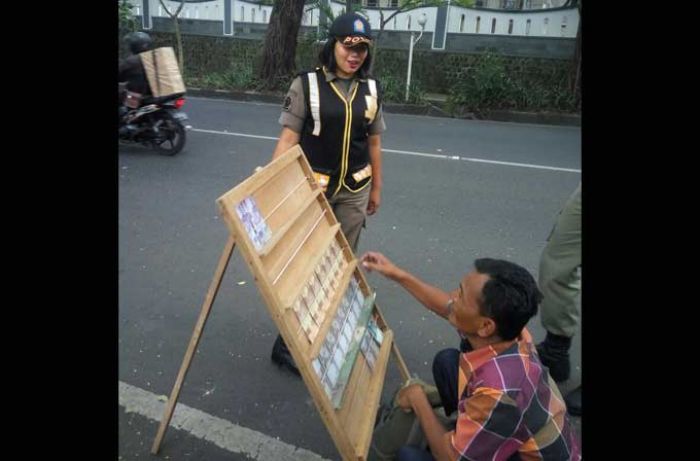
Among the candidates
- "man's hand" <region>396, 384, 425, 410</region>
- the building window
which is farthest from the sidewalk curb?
"man's hand" <region>396, 384, 425, 410</region>

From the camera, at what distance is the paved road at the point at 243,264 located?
242cm

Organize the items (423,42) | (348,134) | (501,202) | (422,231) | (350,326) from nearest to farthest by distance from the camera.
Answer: (350,326) → (348,134) → (422,231) → (501,202) → (423,42)

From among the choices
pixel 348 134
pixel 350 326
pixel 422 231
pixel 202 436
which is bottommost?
pixel 202 436

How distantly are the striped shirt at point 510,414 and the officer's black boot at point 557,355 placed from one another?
1.16m

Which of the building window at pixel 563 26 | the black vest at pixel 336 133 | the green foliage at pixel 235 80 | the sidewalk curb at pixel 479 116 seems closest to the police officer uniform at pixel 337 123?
the black vest at pixel 336 133

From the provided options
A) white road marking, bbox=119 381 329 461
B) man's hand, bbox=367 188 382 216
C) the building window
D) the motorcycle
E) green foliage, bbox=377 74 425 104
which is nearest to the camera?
Result: white road marking, bbox=119 381 329 461

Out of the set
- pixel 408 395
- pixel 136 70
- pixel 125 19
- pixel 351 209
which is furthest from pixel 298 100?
pixel 125 19

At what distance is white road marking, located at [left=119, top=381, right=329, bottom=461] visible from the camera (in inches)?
88.8

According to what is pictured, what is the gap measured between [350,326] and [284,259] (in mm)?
431

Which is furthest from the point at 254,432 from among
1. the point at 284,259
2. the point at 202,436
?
the point at 284,259

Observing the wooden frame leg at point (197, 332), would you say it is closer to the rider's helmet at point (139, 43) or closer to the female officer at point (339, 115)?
the female officer at point (339, 115)

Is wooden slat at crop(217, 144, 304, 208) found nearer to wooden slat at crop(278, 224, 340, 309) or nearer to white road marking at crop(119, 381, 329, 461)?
wooden slat at crop(278, 224, 340, 309)

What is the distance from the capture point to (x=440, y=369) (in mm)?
2055
